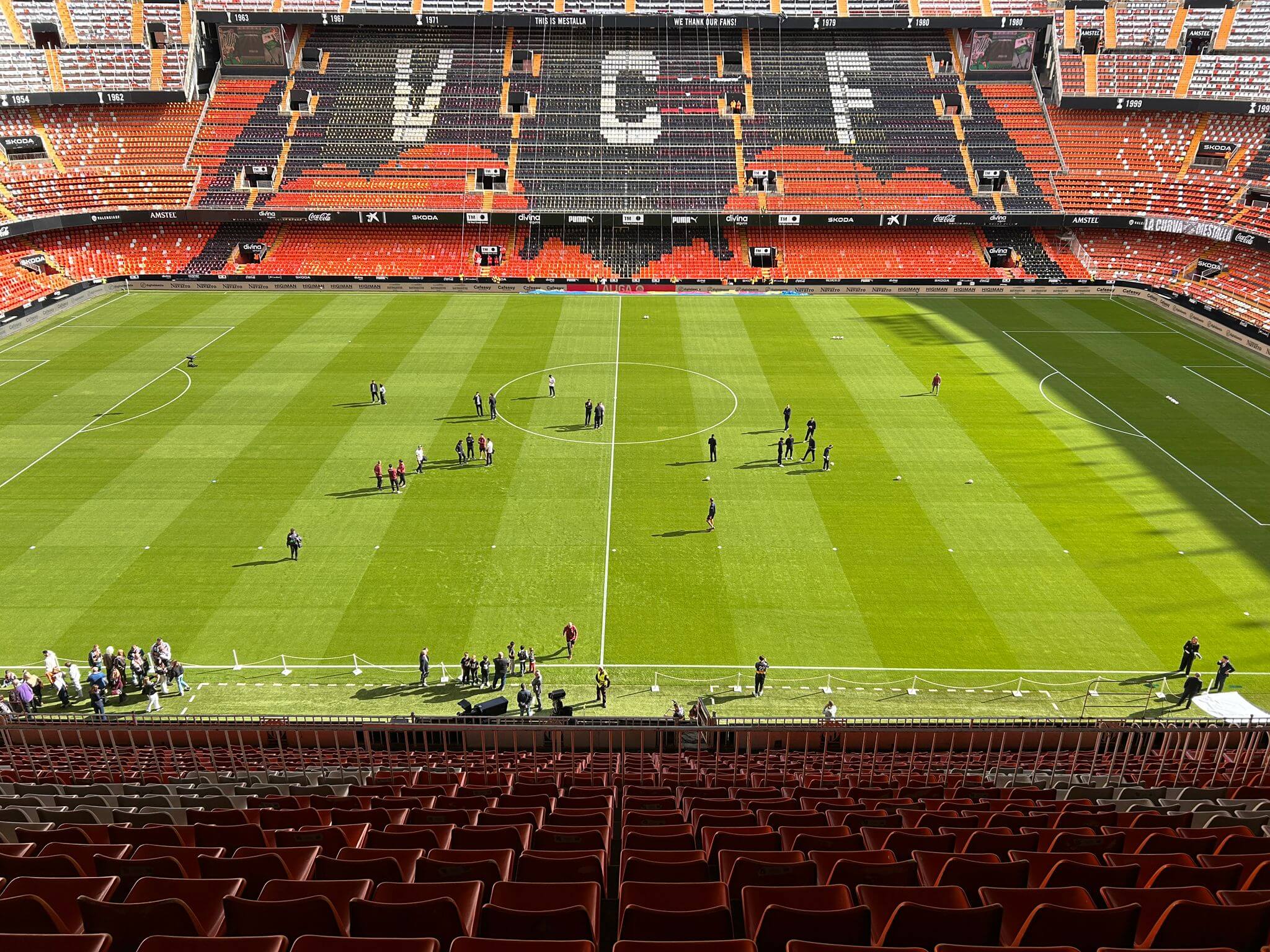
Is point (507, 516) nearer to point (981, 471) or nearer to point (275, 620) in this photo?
point (275, 620)

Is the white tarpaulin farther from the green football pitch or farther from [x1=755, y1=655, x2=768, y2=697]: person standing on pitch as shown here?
[x1=755, y1=655, x2=768, y2=697]: person standing on pitch

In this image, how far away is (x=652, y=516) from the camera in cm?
3092

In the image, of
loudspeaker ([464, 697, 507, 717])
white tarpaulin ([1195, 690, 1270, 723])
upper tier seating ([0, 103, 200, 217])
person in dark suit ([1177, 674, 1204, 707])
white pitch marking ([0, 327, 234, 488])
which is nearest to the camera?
loudspeaker ([464, 697, 507, 717])

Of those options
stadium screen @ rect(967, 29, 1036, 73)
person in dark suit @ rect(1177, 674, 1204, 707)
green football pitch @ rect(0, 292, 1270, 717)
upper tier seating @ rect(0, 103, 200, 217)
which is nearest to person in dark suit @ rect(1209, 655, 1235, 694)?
person in dark suit @ rect(1177, 674, 1204, 707)

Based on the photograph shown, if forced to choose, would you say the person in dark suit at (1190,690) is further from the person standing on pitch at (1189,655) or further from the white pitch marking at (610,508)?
the white pitch marking at (610,508)

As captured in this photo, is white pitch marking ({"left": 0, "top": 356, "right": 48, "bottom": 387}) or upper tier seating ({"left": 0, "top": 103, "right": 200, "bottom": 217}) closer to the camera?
white pitch marking ({"left": 0, "top": 356, "right": 48, "bottom": 387})

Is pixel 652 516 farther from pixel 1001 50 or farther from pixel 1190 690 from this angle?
pixel 1001 50

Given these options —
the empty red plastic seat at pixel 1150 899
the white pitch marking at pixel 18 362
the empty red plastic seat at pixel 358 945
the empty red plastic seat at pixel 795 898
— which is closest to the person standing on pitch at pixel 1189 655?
the empty red plastic seat at pixel 1150 899

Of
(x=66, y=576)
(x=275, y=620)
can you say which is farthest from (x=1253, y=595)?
(x=66, y=576)

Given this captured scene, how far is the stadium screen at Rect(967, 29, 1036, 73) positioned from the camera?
71250 mm

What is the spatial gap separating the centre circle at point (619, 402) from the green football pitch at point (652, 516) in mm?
225

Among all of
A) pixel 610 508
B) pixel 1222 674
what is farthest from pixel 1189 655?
pixel 610 508

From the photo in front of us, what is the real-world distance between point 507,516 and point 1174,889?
26.0 meters

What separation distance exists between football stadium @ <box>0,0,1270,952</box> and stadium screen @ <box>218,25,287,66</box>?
0.36 m
